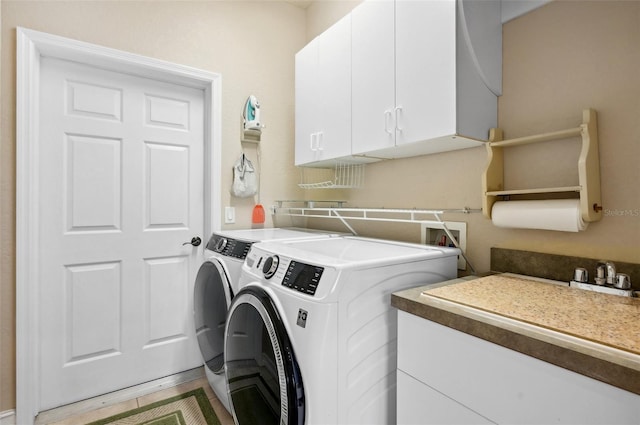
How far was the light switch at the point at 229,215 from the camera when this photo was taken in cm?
227

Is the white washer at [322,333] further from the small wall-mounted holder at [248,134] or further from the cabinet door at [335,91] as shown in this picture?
the small wall-mounted holder at [248,134]

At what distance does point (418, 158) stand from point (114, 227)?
1.83 metres

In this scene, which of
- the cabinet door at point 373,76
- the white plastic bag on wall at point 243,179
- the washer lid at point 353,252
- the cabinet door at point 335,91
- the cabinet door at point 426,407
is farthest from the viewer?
the white plastic bag on wall at point 243,179

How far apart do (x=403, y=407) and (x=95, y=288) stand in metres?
1.83

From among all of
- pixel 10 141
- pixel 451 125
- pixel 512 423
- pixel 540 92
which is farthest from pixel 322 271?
pixel 10 141

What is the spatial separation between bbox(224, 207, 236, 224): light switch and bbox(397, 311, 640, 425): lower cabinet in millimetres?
1541

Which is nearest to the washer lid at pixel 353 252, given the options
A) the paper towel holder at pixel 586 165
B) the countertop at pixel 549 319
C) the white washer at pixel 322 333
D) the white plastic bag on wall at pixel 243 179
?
the white washer at pixel 322 333

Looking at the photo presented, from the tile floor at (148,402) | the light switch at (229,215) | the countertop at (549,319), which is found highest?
the light switch at (229,215)

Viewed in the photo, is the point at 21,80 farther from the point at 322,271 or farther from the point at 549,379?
the point at 549,379

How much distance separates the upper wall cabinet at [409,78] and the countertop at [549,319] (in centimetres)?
60

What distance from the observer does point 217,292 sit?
182cm

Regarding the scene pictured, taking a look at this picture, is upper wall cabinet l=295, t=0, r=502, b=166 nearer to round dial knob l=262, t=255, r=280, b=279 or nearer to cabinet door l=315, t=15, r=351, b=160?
cabinet door l=315, t=15, r=351, b=160

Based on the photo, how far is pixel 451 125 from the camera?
4.01 ft

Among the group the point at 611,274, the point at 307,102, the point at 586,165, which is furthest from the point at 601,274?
the point at 307,102
